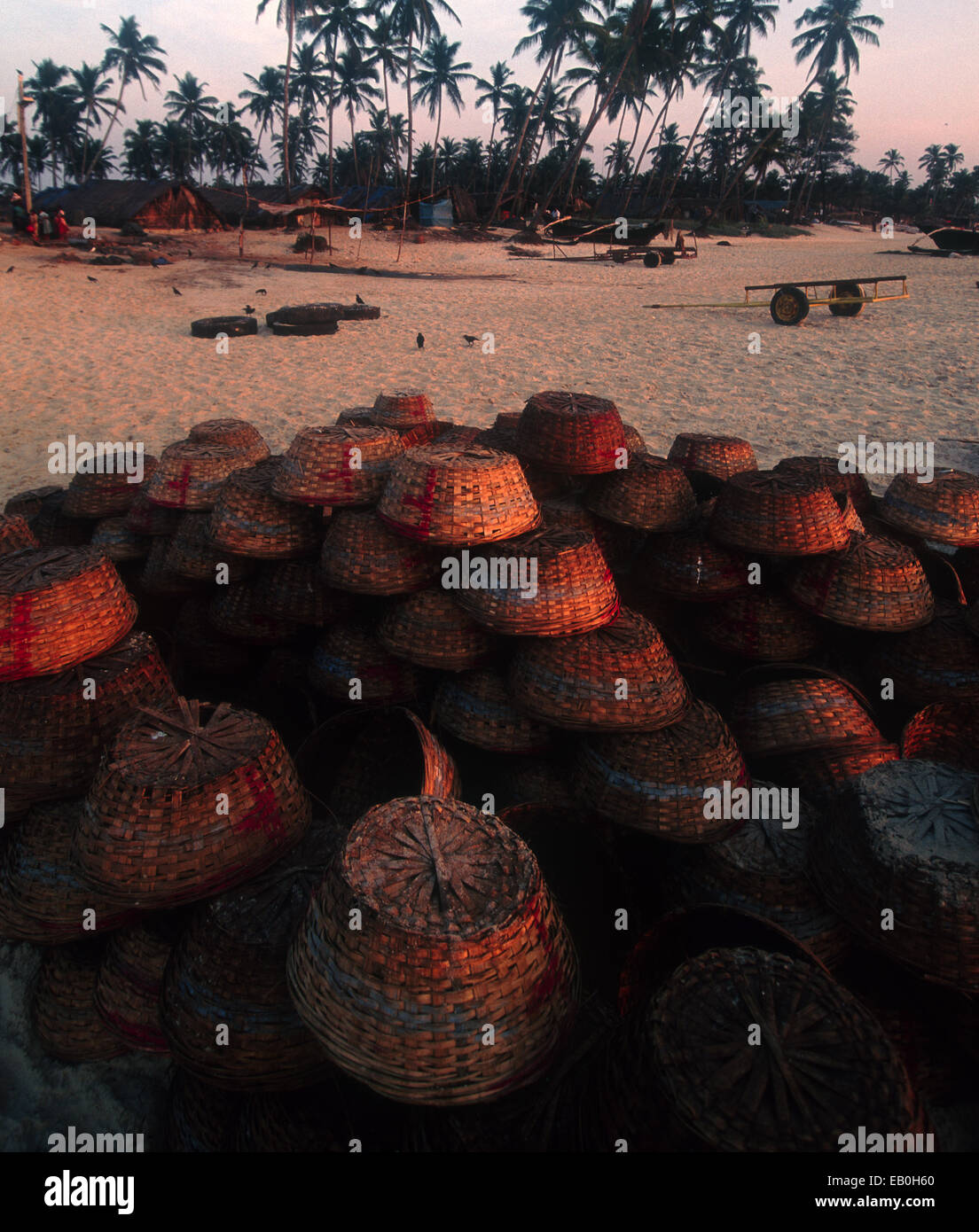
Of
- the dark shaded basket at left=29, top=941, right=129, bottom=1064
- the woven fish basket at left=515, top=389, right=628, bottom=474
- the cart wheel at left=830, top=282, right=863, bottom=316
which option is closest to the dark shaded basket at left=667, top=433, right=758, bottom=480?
the woven fish basket at left=515, top=389, right=628, bottom=474

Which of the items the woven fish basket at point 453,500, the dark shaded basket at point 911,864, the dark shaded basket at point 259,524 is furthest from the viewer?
the dark shaded basket at point 259,524

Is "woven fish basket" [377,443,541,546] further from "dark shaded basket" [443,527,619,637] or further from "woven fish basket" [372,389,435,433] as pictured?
"woven fish basket" [372,389,435,433]

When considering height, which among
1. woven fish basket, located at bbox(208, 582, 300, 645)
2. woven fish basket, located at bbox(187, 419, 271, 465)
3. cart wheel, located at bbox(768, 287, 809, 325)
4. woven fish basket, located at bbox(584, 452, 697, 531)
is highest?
cart wheel, located at bbox(768, 287, 809, 325)

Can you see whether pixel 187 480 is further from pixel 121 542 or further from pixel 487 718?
pixel 487 718

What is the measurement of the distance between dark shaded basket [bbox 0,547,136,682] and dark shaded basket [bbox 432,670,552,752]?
Result: 1.41 meters

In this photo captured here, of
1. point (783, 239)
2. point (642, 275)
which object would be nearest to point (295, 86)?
point (783, 239)

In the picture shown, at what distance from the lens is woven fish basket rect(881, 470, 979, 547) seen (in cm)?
369

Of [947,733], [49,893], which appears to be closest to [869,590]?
[947,733]

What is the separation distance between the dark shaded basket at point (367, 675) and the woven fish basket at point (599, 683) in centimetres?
63

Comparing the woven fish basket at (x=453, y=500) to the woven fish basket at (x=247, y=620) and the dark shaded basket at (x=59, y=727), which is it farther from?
the dark shaded basket at (x=59, y=727)

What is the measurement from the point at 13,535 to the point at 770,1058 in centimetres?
398

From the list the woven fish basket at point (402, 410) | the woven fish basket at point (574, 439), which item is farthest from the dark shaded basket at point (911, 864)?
the woven fish basket at point (402, 410)

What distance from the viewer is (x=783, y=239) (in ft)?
116

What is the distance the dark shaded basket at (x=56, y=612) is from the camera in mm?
2586
